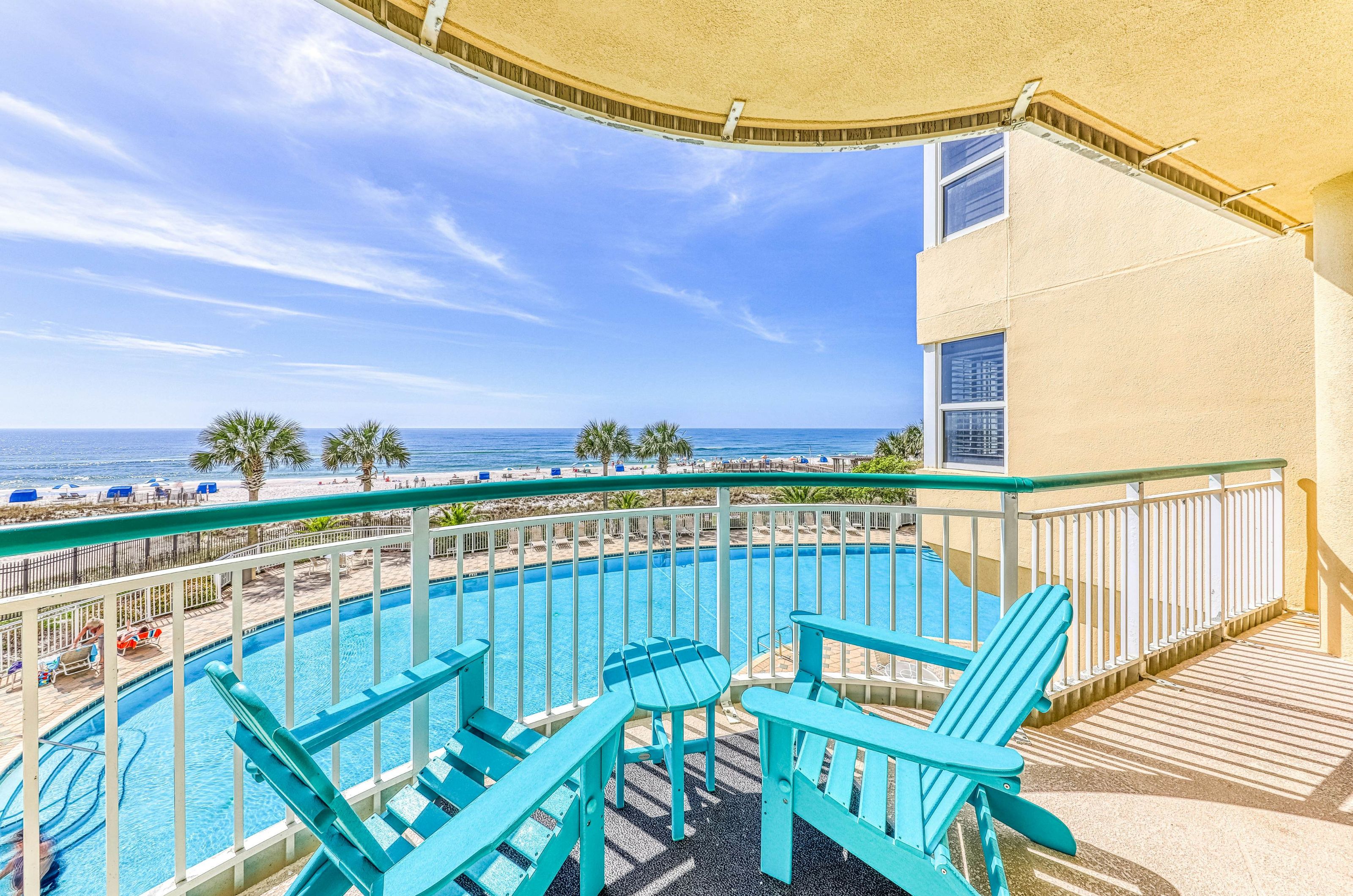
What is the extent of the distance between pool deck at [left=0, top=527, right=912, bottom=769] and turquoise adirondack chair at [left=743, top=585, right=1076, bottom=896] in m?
1.59

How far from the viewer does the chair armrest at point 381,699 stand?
128cm

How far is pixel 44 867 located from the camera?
3.96 m

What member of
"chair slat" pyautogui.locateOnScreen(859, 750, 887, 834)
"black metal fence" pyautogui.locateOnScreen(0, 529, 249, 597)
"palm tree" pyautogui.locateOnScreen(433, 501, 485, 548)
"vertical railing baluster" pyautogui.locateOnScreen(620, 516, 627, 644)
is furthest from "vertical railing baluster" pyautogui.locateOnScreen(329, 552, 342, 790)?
"black metal fence" pyautogui.locateOnScreen(0, 529, 249, 597)

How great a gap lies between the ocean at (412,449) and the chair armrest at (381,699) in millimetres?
35378

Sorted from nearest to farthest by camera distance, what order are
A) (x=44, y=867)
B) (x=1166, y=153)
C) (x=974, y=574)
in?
(x=974, y=574), (x=1166, y=153), (x=44, y=867)

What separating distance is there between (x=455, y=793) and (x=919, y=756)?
47.5 inches

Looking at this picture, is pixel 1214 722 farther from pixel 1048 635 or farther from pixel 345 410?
pixel 345 410

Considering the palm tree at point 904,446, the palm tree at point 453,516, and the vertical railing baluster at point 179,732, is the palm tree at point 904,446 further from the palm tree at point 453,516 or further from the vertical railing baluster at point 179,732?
→ the vertical railing baluster at point 179,732

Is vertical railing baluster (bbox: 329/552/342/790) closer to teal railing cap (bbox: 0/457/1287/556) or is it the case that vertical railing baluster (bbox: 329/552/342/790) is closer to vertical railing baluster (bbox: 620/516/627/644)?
teal railing cap (bbox: 0/457/1287/556)

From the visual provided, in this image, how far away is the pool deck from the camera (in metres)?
5.20

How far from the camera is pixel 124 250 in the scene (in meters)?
36.3

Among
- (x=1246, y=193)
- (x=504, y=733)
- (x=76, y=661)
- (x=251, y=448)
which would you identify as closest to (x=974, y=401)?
(x=1246, y=193)

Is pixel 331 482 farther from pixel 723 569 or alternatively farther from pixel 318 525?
pixel 723 569

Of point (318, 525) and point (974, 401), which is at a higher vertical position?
point (974, 401)
